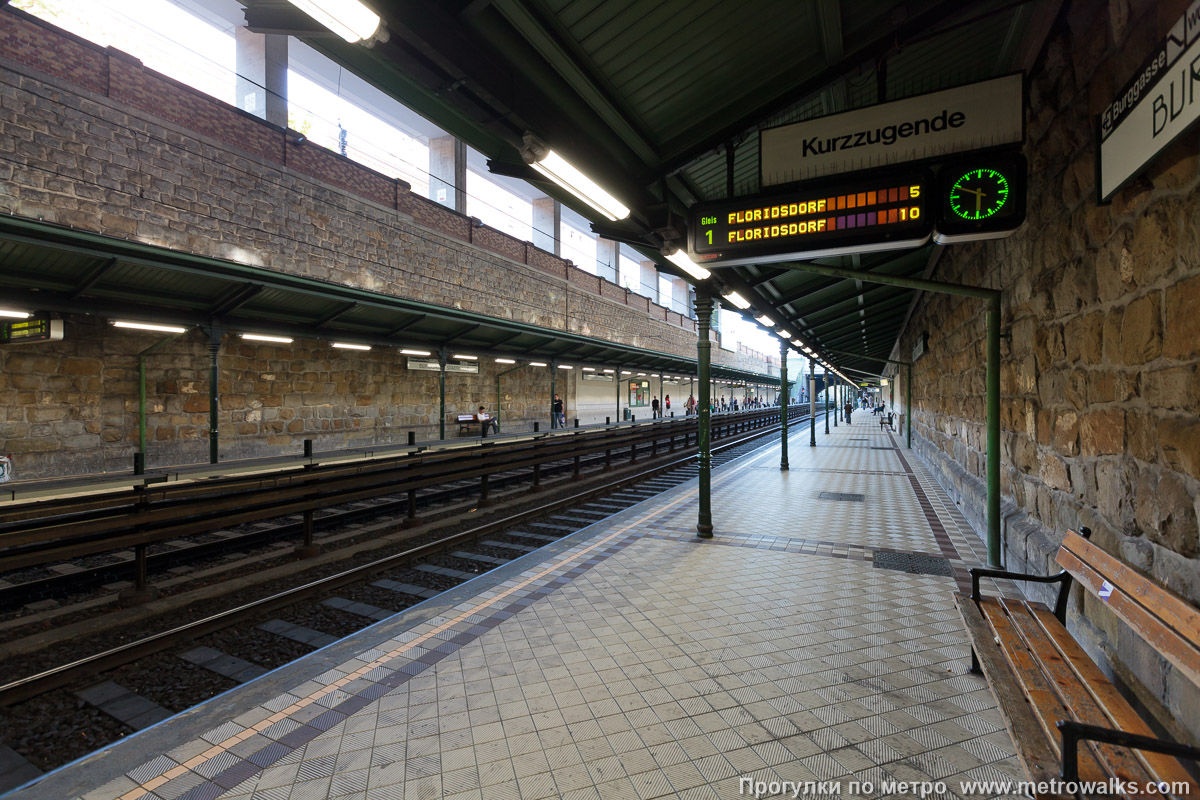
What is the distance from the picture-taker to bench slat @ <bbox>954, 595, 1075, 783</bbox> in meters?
1.70

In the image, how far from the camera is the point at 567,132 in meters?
3.46

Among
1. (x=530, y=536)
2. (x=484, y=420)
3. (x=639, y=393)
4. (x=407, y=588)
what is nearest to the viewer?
(x=407, y=588)

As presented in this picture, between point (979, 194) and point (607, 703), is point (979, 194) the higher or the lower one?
the higher one

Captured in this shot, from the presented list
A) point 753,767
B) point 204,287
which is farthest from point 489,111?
point 204,287

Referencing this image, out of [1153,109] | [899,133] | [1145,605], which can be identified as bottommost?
[1145,605]

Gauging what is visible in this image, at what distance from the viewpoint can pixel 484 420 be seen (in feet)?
61.6

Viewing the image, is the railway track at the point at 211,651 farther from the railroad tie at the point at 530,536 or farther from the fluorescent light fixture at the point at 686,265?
the fluorescent light fixture at the point at 686,265

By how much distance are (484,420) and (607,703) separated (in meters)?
16.6

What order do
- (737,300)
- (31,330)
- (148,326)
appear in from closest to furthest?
(737,300) → (31,330) → (148,326)

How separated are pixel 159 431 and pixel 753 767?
1379 cm

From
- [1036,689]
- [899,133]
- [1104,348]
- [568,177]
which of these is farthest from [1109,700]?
[568,177]

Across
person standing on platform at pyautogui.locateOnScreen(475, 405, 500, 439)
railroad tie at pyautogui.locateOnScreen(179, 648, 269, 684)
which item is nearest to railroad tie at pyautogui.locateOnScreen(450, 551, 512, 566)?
railroad tie at pyautogui.locateOnScreen(179, 648, 269, 684)

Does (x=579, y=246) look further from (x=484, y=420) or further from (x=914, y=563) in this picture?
(x=914, y=563)

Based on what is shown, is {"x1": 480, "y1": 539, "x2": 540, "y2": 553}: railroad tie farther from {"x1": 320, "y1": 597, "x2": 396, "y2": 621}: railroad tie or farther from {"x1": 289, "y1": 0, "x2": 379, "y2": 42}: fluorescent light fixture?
{"x1": 289, "y1": 0, "x2": 379, "y2": 42}: fluorescent light fixture
